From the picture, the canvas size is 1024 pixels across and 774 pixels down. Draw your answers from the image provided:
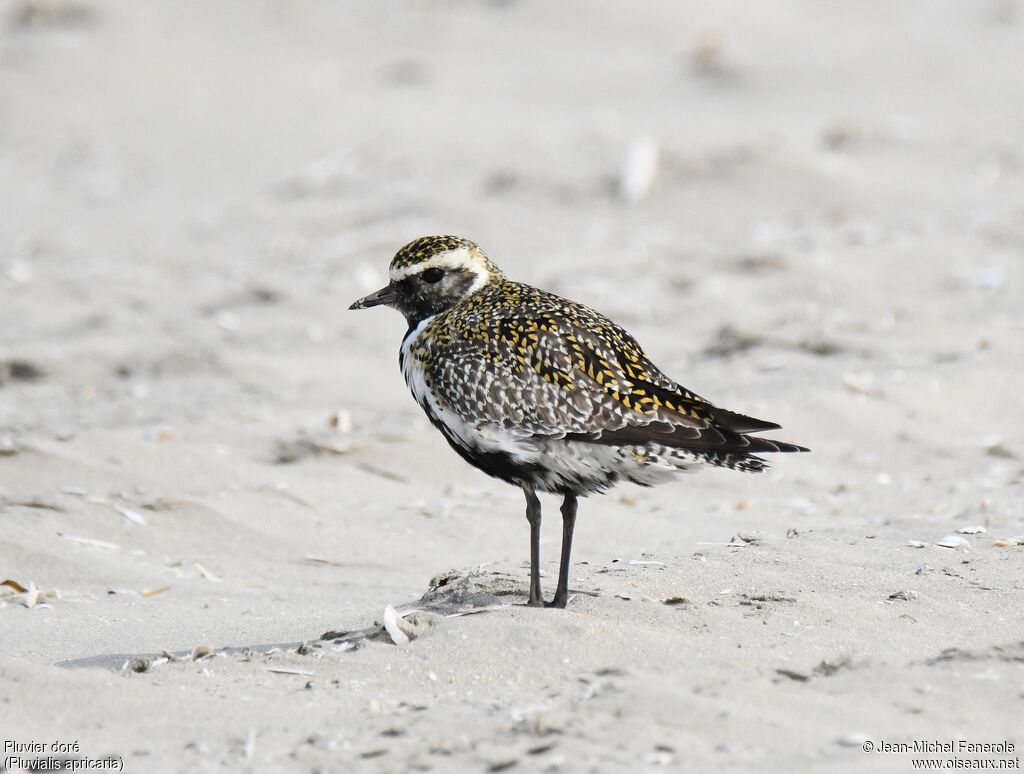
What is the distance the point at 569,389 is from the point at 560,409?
0.08 metres

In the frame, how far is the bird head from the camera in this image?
5.50 metres

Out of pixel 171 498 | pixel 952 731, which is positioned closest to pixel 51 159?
pixel 171 498

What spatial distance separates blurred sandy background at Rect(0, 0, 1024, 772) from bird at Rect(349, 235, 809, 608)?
0.44 metres

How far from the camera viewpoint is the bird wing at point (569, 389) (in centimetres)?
473

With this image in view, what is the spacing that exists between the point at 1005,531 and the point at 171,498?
3.45m

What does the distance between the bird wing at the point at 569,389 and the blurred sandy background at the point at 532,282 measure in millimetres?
553

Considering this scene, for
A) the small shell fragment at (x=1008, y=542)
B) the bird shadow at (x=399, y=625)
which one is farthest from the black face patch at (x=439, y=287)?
the small shell fragment at (x=1008, y=542)

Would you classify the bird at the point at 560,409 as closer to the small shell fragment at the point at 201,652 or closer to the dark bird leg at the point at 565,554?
the dark bird leg at the point at 565,554

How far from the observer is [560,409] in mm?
4801

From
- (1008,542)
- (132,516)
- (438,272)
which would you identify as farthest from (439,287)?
(1008,542)

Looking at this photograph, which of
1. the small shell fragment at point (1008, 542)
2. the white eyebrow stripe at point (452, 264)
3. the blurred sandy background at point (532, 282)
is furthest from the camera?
the white eyebrow stripe at point (452, 264)

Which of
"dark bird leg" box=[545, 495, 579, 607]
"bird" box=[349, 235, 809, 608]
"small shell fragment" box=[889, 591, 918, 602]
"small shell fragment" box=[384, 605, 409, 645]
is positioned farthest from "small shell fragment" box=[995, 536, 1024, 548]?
"small shell fragment" box=[384, 605, 409, 645]

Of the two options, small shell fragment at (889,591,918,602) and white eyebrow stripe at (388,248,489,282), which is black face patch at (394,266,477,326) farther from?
small shell fragment at (889,591,918,602)

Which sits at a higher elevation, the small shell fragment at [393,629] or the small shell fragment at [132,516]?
the small shell fragment at [132,516]
